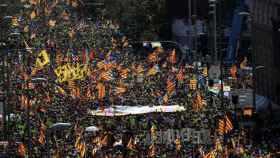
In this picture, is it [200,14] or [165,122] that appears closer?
[165,122]

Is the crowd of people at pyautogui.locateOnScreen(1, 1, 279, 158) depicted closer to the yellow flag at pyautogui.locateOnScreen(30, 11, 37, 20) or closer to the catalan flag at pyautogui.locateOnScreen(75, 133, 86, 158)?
the catalan flag at pyautogui.locateOnScreen(75, 133, 86, 158)

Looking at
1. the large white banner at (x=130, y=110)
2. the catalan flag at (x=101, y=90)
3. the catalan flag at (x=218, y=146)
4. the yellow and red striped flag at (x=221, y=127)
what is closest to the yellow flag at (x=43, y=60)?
the catalan flag at (x=101, y=90)

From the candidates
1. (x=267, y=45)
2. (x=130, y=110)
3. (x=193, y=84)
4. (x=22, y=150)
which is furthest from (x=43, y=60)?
(x=22, y=150)

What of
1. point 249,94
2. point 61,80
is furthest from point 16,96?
point 249,94

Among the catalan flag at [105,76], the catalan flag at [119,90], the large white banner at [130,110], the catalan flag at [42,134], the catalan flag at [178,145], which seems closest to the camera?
the catalan flag at [178,145]

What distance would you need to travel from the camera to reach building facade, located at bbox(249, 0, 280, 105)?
5759 cm

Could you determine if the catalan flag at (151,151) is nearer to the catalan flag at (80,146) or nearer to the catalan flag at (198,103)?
the catalan flag at (80,146)

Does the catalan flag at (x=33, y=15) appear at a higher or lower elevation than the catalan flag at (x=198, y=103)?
higher

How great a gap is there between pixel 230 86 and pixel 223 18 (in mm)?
45300

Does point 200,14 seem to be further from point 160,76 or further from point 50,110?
point 50,110

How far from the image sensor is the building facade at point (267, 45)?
5759 centimetres

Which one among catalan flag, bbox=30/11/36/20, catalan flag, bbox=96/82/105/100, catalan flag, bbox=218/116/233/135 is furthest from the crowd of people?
catalan flag, bbox=30/11/36/20

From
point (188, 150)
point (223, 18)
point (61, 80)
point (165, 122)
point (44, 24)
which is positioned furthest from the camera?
point (223, 18)

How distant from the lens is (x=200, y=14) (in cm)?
10425
